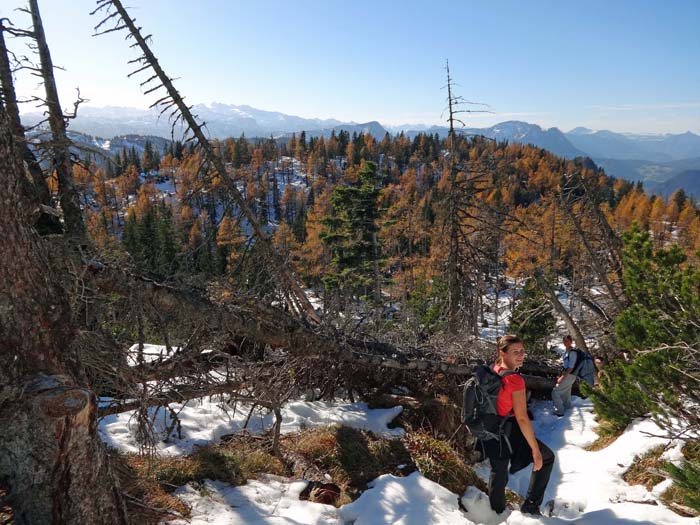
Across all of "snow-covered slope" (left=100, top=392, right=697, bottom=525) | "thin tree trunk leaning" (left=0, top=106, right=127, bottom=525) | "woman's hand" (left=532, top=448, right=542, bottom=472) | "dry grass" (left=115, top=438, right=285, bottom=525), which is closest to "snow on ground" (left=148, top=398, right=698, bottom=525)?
"snow-covered slope" (left=100, top=392, right=697, bottom=525)

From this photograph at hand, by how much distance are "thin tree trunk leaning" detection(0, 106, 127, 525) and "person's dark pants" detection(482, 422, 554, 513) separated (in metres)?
3.44

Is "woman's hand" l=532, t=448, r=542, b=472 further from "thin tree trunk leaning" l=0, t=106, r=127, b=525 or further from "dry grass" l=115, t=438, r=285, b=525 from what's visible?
"thin tree trunk leaning" l=0, t=106, r=127, b=525

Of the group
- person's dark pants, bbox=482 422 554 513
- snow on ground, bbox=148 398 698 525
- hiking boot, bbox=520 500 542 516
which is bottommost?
snow on ground, bbox=148 398 698 525

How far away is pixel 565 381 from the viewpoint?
28.2ft

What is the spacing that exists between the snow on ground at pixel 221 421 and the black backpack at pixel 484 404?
2.75m

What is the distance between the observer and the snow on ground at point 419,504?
3.84m

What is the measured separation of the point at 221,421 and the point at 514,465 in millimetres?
4500

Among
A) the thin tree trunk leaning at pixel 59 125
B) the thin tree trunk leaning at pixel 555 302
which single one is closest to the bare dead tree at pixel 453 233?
the thin tree trunk leaning at pixel 555 302

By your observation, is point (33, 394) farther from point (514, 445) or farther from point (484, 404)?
point (514, 445)

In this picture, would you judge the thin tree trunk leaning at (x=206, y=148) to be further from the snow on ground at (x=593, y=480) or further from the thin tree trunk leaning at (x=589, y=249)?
the thin tree trunk leaning at (x=589, y=249)

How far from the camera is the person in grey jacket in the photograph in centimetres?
834

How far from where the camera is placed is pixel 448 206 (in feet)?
39.5

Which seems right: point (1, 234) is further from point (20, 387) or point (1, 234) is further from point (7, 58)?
point (7, 58)

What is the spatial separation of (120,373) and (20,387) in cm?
197
